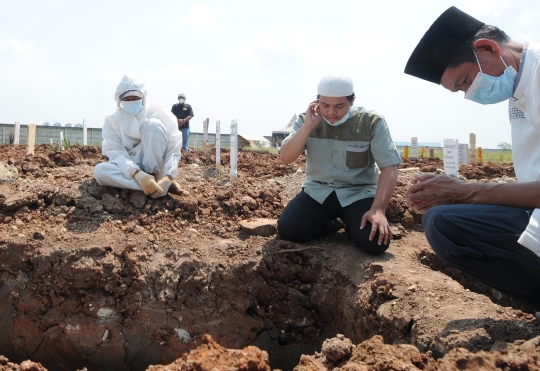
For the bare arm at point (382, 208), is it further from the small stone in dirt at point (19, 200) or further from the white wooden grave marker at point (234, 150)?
the small stone in dirt at point (19, 200)

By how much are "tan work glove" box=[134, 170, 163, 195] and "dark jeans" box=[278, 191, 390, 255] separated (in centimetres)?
118

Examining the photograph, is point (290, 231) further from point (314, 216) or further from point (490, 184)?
point (490, 184)

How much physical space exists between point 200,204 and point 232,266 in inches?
37.8

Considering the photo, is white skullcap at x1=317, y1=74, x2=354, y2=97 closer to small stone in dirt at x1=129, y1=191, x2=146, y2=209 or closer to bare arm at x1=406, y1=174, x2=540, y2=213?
bare arm at x1=406, y1=174, x2=540, y2=213

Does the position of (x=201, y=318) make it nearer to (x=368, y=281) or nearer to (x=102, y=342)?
(x=102, y=342)

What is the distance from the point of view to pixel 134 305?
3629mm

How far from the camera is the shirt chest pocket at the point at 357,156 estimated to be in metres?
3.73

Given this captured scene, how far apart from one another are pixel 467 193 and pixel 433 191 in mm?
167

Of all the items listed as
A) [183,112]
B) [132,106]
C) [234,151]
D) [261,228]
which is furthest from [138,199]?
[183,112]

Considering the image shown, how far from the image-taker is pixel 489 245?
91.2 inches

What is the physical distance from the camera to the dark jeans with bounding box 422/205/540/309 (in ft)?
7.32

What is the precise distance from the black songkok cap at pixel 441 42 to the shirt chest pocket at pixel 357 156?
51.6 inches

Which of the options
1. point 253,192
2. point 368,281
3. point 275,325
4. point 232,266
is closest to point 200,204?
point 253,192

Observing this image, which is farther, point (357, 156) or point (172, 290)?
point (357, 156)
